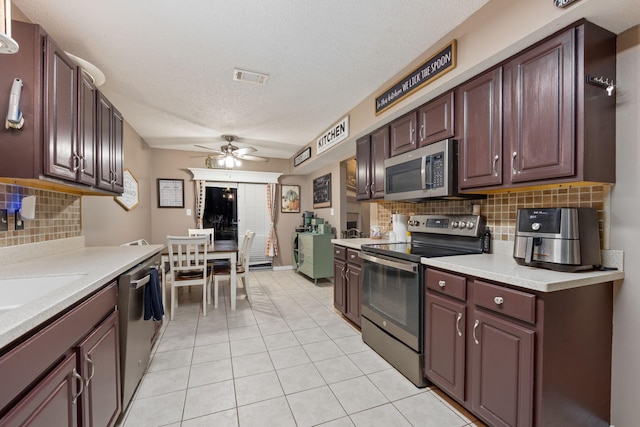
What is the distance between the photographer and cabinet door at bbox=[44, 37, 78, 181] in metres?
1.48

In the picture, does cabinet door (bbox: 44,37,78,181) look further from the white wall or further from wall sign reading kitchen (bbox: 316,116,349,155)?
the white wall

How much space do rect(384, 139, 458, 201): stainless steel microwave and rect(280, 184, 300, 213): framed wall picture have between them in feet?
12.2

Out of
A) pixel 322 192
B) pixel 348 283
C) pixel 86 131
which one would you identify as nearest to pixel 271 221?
pixel 322 192

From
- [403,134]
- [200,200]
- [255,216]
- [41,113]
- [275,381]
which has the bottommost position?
[275,381]

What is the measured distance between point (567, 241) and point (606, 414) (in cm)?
97

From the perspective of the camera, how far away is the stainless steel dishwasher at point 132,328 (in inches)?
63.7

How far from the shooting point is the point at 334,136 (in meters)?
3.65

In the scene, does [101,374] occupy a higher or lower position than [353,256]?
lower

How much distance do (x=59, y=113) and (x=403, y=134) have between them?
7.86ft

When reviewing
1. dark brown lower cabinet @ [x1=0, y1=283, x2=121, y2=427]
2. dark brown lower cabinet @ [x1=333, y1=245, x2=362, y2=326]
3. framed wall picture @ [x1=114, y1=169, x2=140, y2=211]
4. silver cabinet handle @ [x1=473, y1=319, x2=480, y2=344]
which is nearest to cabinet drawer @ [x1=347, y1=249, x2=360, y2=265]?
dark brown lower cabinet @ [x1=333, y1=245, x2=362, y2=326]

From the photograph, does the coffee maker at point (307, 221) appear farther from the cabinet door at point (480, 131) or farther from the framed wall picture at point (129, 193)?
the cabinet door at point (480, 131)

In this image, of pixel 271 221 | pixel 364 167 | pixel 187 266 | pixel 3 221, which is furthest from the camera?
pixel 271 221

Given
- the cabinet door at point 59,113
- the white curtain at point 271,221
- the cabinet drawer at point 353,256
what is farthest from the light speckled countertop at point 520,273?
the white curtain at point 271,221

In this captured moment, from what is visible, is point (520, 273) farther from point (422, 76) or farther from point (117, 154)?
point (117, 154)
